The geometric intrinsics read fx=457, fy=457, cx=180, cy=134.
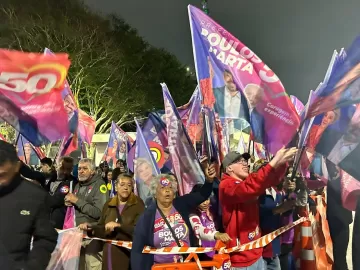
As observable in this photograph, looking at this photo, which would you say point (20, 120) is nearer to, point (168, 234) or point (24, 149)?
point (168, 234)

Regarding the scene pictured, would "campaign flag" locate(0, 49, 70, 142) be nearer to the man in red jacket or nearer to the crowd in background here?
the crowd in background

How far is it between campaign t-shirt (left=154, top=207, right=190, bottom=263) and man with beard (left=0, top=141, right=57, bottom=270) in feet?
4.53

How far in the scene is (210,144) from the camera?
5379 mm

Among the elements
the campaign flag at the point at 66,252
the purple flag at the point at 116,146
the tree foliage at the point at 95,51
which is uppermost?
the tree foliage at the point at 95,51

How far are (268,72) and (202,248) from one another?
1.71 metres

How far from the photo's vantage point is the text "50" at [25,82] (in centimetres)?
372

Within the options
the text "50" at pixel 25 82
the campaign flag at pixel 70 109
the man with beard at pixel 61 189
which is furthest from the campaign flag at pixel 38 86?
the campaign flag at pixel 70 109

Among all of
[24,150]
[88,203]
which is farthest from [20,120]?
[24,150]

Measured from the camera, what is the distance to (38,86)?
3.88 metres

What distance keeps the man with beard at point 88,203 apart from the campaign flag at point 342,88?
275cm

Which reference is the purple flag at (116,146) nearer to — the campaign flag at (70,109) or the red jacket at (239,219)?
the campaign flag at (70,109)

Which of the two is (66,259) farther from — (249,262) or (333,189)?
(333,189)

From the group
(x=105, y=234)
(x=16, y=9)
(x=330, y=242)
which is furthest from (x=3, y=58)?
(x=16, y=9)

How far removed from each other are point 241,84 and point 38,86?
74.4 inches
